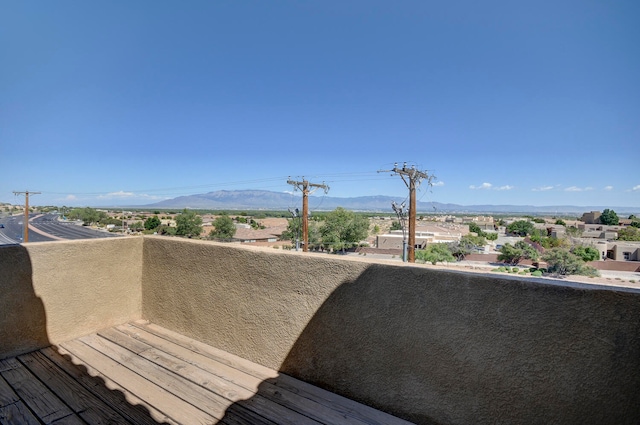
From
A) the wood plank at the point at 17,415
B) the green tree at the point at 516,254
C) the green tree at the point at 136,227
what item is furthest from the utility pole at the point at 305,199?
the green tree at the point at 136,227

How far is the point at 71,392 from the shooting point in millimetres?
1777

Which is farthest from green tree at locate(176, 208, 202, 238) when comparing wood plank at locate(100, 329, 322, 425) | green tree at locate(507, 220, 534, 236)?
green tree at locate(507, 220, 534, 236)

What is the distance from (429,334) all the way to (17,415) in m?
2.29

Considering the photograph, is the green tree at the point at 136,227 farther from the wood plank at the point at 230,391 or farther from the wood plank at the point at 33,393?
the wood plank at the point at 230,391

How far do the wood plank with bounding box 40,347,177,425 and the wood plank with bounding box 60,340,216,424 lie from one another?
33 millimetres

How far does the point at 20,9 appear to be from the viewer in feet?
15.3

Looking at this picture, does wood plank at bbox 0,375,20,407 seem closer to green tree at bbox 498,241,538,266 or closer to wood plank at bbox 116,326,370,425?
wood plank at bbox 116,326,370,425

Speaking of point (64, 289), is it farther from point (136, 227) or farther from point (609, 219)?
point (609, 219)

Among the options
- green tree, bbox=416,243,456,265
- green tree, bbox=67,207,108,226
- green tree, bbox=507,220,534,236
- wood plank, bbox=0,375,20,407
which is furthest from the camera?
green tree, bbox=507,220,534,236

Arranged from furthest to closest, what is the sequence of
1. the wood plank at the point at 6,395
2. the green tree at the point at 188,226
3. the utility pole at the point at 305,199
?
the green tree at the point at 188,226 → the utility pole at the point at 305,199 → the wood plank at the point at 6,395

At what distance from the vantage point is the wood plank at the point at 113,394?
158cm

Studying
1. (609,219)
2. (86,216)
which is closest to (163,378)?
(86,216)

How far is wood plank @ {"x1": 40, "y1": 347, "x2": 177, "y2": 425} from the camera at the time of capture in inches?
62.1

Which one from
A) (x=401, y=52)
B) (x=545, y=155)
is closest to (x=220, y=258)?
(x=401, y=52)
